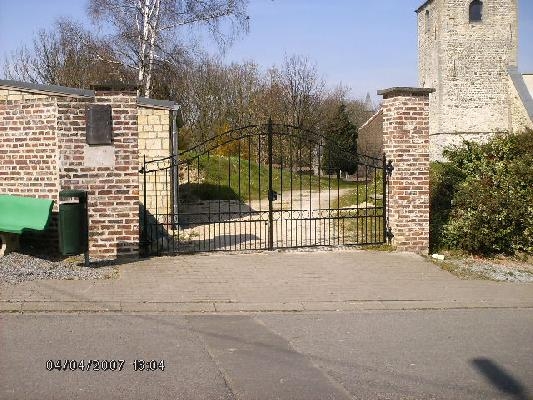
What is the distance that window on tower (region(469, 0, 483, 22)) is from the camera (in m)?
42.1

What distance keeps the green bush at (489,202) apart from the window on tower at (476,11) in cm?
3365

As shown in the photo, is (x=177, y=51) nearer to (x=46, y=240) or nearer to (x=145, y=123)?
(x=145, y=123)

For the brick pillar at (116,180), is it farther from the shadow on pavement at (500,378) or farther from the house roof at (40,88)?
the shadow on pavement at (500,378)

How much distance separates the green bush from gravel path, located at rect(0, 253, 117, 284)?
19.1 feet

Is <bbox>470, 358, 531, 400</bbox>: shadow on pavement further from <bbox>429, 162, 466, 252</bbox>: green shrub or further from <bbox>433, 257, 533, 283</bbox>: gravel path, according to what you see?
<bbox>429, 162, 466, 252</bbox>: green shrub

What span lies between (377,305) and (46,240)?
555 centimetres

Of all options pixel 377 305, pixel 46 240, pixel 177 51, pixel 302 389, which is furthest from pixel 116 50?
pixel 302 389

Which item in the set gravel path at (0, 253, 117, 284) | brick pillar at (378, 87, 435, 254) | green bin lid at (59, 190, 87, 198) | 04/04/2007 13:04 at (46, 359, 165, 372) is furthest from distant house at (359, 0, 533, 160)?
04/04/2007 13:04 at (46, 359, 165, 372)

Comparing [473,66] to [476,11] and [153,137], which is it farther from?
[153,137]

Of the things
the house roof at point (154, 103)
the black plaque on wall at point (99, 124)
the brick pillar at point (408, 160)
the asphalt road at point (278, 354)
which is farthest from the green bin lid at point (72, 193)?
the house roof at point (154, 103)

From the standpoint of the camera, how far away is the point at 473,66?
42.3 meters

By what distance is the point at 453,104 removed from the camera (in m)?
42.2

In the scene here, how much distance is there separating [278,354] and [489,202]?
6.31 meters

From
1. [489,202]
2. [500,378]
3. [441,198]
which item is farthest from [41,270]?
[489,202]
